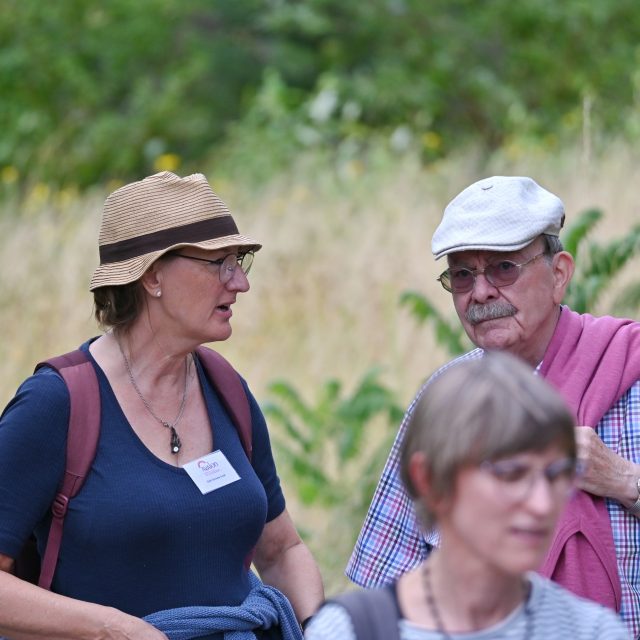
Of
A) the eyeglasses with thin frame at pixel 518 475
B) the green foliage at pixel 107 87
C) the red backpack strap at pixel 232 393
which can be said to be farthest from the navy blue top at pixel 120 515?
the green foliage at pixel 107 87

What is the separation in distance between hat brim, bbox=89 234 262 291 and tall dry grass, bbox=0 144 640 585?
408 cm

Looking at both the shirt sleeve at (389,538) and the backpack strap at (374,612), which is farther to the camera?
the shirt sleeve at (389,538)

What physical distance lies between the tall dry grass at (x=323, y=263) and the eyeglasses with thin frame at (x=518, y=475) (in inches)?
220

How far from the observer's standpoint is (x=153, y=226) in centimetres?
324

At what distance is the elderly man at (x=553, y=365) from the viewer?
9.67 ft

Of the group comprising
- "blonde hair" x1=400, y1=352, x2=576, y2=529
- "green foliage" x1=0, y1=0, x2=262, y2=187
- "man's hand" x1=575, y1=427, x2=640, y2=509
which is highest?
"green foliage" x1=0, y1=0, x2=262, y2=187

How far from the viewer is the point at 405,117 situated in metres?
15.1

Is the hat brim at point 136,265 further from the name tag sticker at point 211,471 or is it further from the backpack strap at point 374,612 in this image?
the backpack strap at point 374,612

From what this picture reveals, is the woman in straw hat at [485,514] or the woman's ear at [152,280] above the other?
the woman's ear at [152,280]

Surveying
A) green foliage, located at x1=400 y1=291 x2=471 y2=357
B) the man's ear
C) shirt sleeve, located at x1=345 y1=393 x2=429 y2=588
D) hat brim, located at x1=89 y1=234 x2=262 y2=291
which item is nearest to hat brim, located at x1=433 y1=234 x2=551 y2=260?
the man's ear

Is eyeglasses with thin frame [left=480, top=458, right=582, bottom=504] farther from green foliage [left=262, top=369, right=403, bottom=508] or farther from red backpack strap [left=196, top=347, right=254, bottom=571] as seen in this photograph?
green foliage [left=262, top=369, right=403, bottom=508]

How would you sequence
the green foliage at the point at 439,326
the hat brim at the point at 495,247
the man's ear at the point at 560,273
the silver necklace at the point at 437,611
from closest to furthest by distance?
1. the silver necklace at the point at 437,611
2. the hat brim at the point at 495,247
3. the man's ear at the point at 560,273
4. the green foliage at the point at 439,326

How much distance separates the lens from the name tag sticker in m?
3.11

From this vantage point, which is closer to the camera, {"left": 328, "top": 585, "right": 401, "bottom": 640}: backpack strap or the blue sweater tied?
{"left": 328, "top": 585, "right": 401, "bottom": 640}: backpack strap
